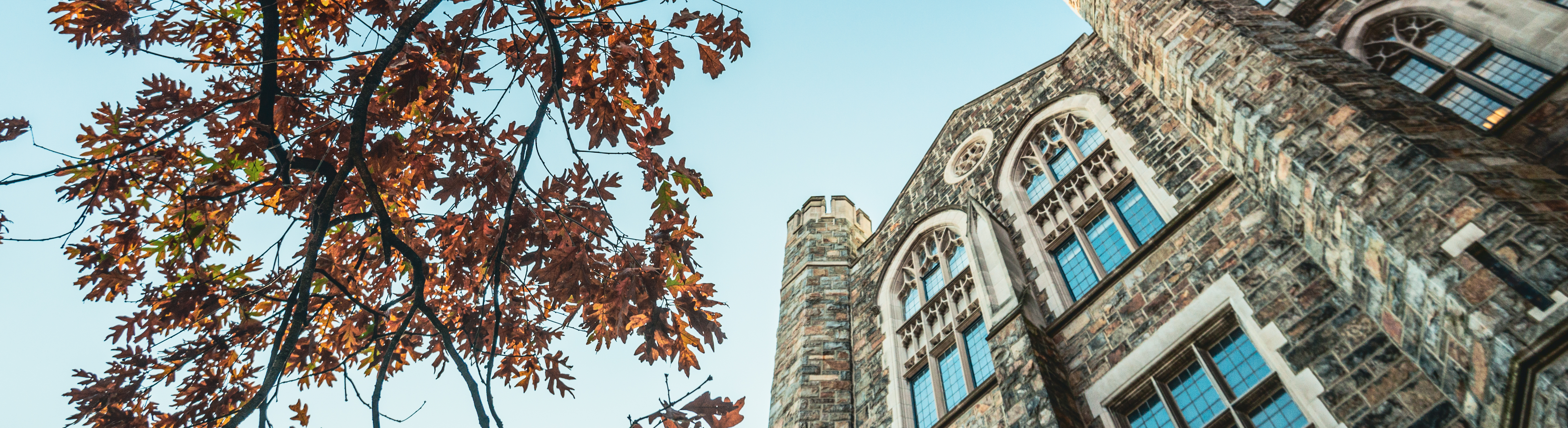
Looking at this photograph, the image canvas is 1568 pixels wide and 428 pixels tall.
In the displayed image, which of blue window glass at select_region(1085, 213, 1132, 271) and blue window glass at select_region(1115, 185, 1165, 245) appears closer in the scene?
blue window glass at select_region(1115, 185, 1165, 245)

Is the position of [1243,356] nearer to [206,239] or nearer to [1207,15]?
[1207,15]

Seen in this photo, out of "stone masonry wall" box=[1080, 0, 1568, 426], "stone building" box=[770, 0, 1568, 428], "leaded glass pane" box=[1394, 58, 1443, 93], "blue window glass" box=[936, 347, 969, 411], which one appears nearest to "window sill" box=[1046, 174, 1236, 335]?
"stone building" box=[770, 0, 1568, 428]

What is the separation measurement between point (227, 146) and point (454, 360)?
1.81 metres

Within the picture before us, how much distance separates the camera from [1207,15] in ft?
25.9

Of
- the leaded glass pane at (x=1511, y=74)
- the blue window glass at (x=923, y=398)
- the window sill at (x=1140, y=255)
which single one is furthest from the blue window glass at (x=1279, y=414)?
the leaded glass pane at (x=1511, y=74)

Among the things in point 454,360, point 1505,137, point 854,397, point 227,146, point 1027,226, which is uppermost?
point 1027,226

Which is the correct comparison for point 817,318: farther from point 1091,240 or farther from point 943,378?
point 1091,240

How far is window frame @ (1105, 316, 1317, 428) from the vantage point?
19.4 ft

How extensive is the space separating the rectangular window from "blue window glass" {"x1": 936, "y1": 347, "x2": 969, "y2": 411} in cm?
297

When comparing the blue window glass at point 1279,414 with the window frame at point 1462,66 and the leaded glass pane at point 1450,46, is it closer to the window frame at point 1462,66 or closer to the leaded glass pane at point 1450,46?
the window frame at point 1462,66

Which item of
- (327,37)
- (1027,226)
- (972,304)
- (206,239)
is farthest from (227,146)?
(1027,226)

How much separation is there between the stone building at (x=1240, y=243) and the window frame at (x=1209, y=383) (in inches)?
0.7

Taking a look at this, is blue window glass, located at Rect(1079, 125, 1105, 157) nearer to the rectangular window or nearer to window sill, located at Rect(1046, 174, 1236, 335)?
the rectangular window

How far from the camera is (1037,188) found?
10.5 metres
